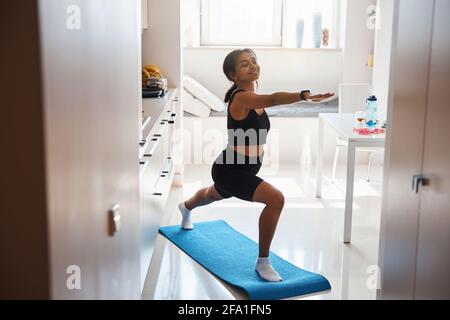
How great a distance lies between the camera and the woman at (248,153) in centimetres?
364

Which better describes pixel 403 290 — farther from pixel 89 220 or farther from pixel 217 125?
pixel 217 125

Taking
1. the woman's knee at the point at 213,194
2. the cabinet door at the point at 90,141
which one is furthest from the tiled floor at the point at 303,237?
the cabinet door at the point at 90,141

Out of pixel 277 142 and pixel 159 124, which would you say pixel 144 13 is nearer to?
pixel 159 124

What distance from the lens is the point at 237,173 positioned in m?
3.79

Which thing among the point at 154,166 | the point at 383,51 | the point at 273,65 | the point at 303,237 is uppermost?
the point at 383,51

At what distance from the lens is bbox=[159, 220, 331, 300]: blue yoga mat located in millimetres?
3480

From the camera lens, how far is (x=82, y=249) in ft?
5.39

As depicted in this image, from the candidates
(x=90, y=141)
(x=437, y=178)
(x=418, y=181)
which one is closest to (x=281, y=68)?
(x=418, y=181)

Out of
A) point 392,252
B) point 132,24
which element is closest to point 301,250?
point 392,252

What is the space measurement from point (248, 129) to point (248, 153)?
152 millimetres

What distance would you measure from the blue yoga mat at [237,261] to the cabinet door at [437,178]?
1319 mm

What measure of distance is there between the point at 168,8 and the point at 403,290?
3.73 m
